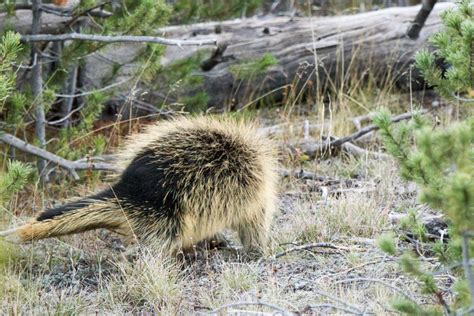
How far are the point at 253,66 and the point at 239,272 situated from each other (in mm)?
3333

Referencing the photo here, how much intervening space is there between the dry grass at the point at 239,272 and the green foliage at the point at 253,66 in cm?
152

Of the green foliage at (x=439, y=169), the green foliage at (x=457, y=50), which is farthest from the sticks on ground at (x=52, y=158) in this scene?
the green foliage at (x=439, y=169)

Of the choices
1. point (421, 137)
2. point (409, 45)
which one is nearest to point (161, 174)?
point (421, 137)

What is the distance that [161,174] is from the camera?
487 cm

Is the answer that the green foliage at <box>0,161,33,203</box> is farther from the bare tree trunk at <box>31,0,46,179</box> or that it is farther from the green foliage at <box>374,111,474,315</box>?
the bare tree trunk at <box>31,0,46,179</box>

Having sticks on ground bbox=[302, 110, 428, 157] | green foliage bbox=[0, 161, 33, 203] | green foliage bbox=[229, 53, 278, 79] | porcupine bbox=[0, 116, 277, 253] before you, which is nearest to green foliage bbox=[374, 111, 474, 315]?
porcupine bbox=[0, 116, 277, 253]

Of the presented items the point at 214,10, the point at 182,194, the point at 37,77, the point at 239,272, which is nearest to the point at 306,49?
the point at 214,10

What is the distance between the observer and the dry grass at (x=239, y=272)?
13.7 feet

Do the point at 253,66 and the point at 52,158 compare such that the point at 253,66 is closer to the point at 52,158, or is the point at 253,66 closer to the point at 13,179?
the point at 52,158

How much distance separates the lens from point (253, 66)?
24.6 feet

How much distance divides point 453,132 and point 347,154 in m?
4.67

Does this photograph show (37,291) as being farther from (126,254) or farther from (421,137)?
(421,137)

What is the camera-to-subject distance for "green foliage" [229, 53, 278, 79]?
23.8 feet

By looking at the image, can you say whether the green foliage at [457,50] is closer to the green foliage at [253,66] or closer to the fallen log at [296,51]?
the green foliage at [253,66]
